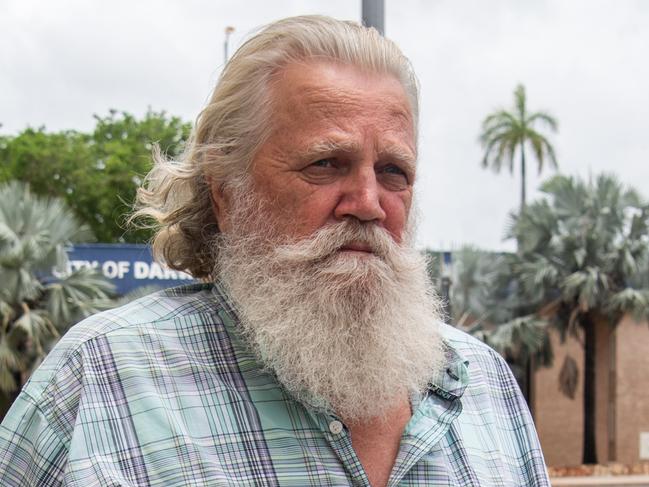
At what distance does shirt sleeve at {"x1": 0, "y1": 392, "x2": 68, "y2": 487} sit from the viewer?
143cm

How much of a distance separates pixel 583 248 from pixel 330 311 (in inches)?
716

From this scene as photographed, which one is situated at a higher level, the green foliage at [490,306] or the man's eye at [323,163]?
the man's eye at [323,163]

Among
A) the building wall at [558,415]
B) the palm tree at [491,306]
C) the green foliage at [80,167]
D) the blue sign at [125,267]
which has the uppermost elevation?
the green foliage at [80,167]

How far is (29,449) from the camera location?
4.75 ft

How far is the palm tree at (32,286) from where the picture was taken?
509 inches

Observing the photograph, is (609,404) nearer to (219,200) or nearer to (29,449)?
(219,200)

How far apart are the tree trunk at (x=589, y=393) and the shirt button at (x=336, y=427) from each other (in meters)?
20.1

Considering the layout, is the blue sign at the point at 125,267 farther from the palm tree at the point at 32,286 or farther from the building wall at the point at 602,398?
the building wall at the point at 602,398

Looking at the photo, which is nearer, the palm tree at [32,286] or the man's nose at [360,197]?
the man's nose at [360,197]

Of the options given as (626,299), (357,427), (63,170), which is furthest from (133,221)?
(63,170)

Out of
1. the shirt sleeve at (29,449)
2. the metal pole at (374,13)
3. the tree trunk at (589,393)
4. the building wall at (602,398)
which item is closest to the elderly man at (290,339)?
the shirt sleeve at (29,449)

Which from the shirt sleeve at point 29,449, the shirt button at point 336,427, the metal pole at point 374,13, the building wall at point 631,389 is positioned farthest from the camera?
the building wall at point 631,389

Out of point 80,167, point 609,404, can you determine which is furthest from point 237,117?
point 80,167

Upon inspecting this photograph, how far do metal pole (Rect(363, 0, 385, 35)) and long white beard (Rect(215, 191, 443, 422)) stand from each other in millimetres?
3147
